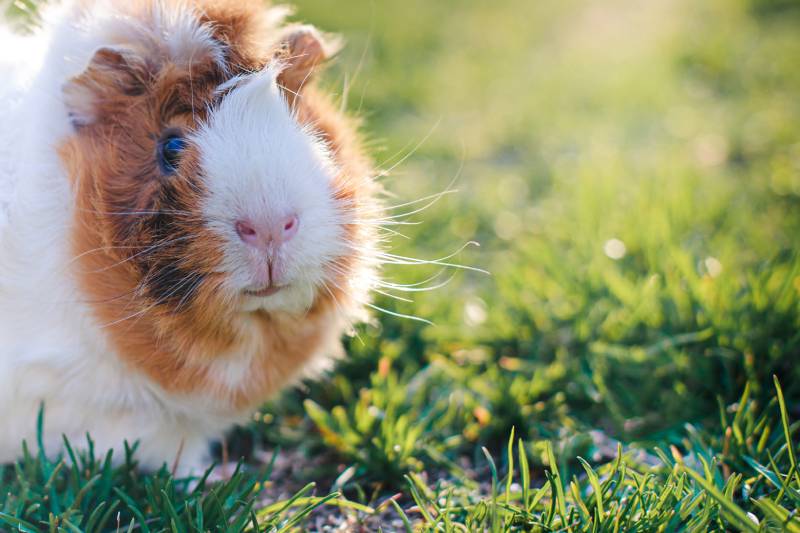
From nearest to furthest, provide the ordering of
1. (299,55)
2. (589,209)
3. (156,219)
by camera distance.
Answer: (156,219) → (299,55) → (589,209)

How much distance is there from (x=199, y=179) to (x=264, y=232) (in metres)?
0.22

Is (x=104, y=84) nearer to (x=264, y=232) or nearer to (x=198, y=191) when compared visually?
(x=198, y=191)

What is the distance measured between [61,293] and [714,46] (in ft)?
18.5

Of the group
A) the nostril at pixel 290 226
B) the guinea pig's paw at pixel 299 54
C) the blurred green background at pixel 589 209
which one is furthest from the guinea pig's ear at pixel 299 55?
the nostril at pixel 290 226

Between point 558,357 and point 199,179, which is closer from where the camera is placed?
point 199,179

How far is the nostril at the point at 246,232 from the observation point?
1.72m

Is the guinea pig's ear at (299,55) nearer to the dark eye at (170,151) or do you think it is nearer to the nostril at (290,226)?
the dark eye at (170,151)

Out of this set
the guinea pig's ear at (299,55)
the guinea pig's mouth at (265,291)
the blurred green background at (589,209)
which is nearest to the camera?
the guinea pig's mouth at (265,291)

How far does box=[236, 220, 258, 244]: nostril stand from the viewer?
1.72 m

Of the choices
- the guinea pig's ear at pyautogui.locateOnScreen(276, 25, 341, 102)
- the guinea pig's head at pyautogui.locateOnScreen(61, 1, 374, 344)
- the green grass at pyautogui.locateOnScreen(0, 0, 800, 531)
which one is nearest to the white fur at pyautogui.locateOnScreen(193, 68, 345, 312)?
the guinea pig's head at pyautogui.locateOnScreen(61, 1, 374, 344)

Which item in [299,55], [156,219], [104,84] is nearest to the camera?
[156,219]

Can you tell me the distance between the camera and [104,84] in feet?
6.34

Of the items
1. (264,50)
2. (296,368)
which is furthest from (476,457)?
(264,50)

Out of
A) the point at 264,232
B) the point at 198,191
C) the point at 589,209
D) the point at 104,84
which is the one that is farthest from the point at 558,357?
the point at 104,84
